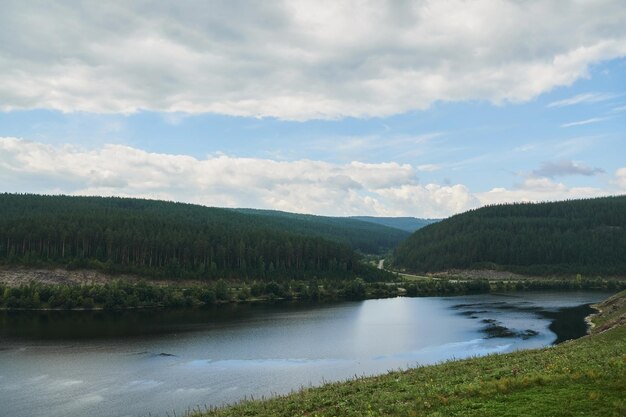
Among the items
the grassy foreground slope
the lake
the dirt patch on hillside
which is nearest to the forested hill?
the dirt patch on hillside

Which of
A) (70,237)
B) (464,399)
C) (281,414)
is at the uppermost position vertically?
(70,237)

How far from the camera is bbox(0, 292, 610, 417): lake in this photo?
5378 centimetres

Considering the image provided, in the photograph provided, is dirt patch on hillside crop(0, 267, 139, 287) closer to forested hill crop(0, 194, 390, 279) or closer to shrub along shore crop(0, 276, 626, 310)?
forested hill crop(0, 194, 390, 279)

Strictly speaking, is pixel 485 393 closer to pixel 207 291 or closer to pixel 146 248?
pixel 207 291

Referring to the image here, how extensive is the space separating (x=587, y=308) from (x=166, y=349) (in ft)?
338

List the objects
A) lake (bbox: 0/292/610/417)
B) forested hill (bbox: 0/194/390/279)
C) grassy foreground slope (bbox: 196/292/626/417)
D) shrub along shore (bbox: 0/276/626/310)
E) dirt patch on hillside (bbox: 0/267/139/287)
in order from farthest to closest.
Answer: forested hill (bbox: 0/194/390/279)
dirt patch on hillside (bbox: 0/267/139/287)
shrub along shore (bbox: 0/276/626/310)
lake (bbox: 0/292/610/417)
grassy foreground slope (bbox: 196/292/626/417)

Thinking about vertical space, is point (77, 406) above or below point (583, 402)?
below

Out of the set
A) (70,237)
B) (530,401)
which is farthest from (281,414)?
(70,237)

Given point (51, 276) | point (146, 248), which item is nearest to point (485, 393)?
point (51, 276)

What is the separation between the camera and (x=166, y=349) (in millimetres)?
78688

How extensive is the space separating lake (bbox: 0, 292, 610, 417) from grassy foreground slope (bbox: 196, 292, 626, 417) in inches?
738

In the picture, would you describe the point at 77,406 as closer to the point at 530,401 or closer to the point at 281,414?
the point at 281,414

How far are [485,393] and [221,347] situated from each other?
5971cm

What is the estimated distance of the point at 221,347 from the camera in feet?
263
